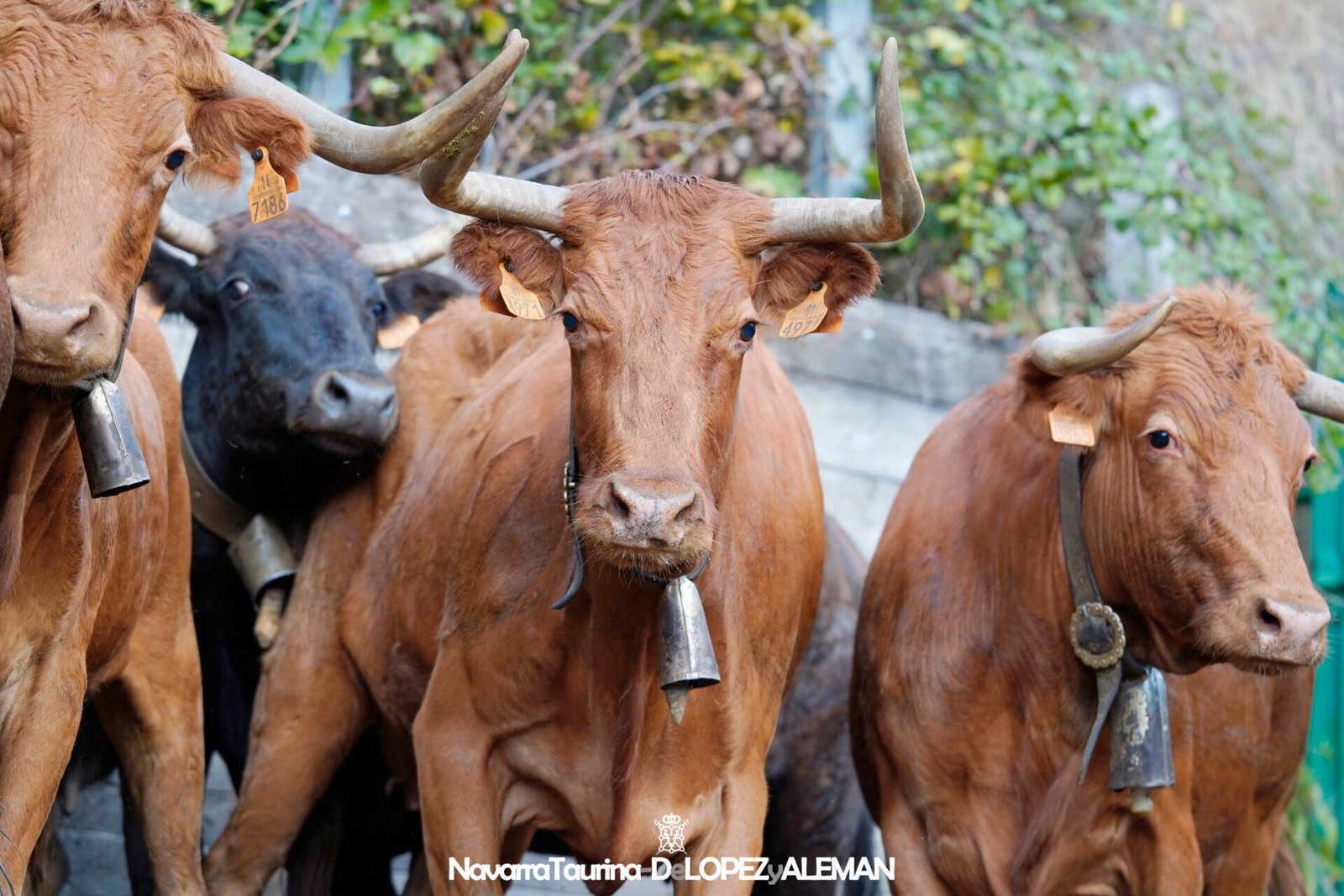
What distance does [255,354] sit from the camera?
6.02 metres

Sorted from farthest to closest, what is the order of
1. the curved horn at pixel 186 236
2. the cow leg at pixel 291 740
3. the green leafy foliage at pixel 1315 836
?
the green leafy foliage at pixel 1315 836 → the curved horn at pixel 186 236 → the cow leg at pixel 291 740

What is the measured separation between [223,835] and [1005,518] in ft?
9.25

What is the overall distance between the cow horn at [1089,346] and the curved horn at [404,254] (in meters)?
2.48

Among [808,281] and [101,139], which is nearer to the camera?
[101,139]

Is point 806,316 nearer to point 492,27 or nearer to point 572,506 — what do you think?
point 572,506

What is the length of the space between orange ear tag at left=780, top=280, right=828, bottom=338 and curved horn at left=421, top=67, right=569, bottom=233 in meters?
0.70

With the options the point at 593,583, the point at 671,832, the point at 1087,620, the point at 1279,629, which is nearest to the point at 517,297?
the point at 593,583

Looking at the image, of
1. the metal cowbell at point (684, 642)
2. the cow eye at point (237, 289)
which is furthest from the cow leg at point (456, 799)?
the cow eye at point (237, 289)

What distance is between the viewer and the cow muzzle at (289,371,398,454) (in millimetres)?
5828

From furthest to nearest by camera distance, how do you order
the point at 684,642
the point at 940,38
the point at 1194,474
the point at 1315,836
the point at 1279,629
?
the point at 940,38 < the point at 1315,836 < the point at 1194,474 < the point at 1279,629 < the point at 684,642

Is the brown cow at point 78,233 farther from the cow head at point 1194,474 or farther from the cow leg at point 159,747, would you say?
the cow head at point 1194,474

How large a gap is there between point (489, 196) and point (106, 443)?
1254mm

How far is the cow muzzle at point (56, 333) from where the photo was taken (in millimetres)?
3482

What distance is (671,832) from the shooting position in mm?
4641
